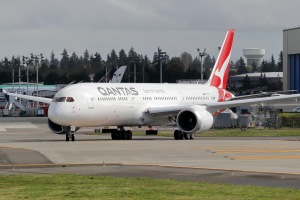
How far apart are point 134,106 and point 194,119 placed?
400cm

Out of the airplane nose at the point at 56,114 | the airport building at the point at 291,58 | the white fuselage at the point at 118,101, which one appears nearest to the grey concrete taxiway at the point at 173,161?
the airplane nose at the point at 56,114

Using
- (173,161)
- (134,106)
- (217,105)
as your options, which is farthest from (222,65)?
(173,161)

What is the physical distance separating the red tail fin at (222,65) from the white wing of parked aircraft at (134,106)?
1.95 meters

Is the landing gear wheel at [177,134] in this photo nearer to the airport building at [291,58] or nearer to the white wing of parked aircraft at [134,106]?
the white wing of parked aircraft at [134,106]

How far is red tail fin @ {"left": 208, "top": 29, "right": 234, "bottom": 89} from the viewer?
6325 cm

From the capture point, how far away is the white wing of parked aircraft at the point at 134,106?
162ft

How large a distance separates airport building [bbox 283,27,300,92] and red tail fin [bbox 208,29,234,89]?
41.4 meters

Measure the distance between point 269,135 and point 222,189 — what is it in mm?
37765

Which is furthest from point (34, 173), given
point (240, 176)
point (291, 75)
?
point (291, 75)

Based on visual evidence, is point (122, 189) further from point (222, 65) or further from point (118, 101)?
point (222, 65)

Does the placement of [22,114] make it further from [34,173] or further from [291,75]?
[34,173]

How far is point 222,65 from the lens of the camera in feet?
208

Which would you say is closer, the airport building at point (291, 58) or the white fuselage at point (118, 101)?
the white fuselage at point (118, 101)

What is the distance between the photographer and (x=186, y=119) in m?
53.8
